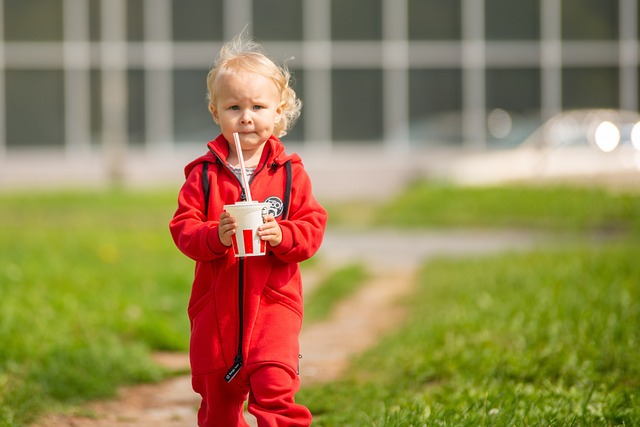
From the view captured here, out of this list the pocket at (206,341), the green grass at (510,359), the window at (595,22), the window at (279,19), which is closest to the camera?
the pocket at (206,341)

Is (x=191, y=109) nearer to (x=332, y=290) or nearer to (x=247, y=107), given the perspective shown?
(x=332, y=290)

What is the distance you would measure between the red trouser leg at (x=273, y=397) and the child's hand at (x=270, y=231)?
0.44 m

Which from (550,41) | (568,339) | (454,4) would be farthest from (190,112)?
(568,339)

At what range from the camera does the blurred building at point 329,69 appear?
2561 centimetres

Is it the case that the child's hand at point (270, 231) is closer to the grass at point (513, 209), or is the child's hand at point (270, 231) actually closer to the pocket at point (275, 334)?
the pocket at point (275, 334)

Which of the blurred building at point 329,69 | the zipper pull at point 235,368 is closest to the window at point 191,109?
the blurred building at point 329,69

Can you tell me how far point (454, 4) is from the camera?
1029 inches

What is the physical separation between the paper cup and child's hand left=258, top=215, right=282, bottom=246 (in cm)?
2

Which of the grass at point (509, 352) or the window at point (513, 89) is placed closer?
the grass at point (509, 352)

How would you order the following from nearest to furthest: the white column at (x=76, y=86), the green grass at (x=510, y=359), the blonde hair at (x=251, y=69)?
the blonde hair at (x=251, y=69) → the green grass at (x=510, y=359) → the white column at (x=76, y=86)

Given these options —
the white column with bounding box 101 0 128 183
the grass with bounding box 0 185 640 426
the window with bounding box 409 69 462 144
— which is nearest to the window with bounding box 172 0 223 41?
the white column with bounding box 101 0 128 183

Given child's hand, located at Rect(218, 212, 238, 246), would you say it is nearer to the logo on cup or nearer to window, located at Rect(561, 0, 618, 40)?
the logo on cup

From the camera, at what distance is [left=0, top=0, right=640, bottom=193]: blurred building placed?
2561 cm

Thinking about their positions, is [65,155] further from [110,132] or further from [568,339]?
[568,339]
